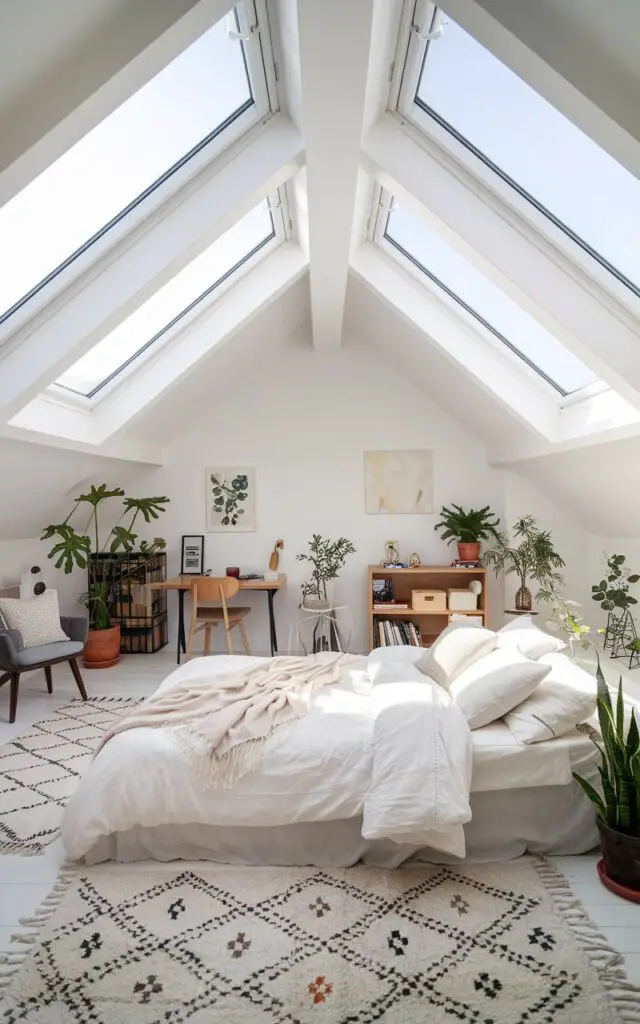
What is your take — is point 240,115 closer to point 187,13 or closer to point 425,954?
point 187,13

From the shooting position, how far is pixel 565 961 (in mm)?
1899

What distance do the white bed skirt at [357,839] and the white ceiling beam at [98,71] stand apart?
2.38 metres

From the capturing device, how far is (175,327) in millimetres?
4281

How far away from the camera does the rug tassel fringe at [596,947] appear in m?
1.74

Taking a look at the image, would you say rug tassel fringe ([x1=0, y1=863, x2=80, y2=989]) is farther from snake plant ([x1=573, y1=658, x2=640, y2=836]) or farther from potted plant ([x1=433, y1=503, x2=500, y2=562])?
potted plant ([x1=433, y1=503, x2=500, y2=562])

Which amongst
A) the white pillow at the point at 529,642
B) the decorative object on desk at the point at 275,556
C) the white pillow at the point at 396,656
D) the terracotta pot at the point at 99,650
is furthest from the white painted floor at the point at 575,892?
the decorative object on desk at the point at 275,556

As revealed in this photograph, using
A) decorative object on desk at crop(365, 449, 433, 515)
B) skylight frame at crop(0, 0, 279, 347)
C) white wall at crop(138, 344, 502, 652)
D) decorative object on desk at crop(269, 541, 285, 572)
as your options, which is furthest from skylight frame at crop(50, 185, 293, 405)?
decorative object on desk at crop(365, 449, 433, 515)

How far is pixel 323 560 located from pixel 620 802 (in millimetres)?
3678

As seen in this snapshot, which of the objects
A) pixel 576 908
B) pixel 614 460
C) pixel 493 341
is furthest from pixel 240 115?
pixel 576 908

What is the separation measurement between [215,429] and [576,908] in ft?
15.5

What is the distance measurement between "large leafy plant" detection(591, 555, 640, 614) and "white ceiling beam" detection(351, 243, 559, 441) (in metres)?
1.34

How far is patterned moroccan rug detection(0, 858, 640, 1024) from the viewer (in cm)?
174

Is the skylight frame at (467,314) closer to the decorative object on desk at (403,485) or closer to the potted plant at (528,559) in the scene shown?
the potted plant at (528,559)

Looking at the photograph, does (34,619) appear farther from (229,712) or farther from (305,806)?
(305,806)
